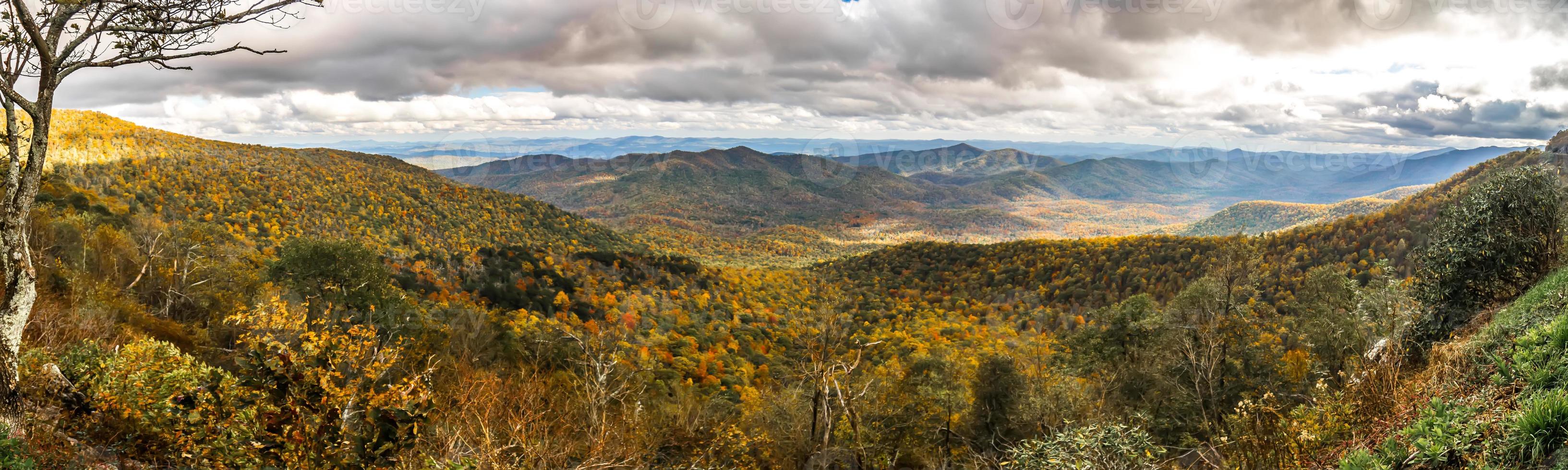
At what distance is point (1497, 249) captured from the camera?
571 inches

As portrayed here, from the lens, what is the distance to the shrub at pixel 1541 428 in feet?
20.4

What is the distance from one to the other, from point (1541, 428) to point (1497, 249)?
42.4ft

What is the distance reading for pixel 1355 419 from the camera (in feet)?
33.2

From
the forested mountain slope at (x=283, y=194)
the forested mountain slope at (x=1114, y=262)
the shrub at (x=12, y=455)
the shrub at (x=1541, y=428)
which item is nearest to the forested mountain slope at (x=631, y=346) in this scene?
the shrub at (x=12, y=455)

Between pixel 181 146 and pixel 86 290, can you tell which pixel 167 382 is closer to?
pixel 86 290

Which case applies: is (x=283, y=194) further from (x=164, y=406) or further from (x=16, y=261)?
(x=164, y=406)

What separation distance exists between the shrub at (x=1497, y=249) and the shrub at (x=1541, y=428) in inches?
428

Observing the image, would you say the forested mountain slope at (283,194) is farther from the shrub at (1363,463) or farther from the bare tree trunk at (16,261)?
the shrub at (1363,463)

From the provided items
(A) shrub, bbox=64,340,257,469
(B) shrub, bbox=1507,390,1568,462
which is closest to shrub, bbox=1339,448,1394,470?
(B) shrub, bbox=1507,390,1568,462

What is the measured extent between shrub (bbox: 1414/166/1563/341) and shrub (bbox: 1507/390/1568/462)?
35.7ft

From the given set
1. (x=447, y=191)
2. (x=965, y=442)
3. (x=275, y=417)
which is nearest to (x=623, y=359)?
(x=965, y=442)

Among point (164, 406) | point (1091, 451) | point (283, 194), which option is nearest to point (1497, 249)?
point (1091, 451)

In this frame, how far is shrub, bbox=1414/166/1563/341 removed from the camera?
14336mm

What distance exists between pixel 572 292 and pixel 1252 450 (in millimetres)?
51124
